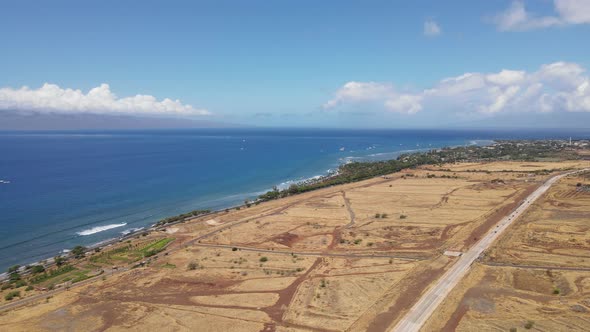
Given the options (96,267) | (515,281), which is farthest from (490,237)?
(96,267)

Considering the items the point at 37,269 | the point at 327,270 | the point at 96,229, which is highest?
the point at 327,270

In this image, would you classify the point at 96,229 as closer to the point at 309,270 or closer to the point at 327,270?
the point at 309,270

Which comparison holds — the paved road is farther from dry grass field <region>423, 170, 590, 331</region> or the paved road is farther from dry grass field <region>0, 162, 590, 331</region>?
dry grass field <region>0, 162, 590, 331</region>

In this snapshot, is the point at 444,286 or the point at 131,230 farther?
the point at 131,230

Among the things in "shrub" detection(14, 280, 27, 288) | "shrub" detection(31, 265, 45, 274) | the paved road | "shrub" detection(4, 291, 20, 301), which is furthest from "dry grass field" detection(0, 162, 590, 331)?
"shrub" detection(14, 280, 27, 288)

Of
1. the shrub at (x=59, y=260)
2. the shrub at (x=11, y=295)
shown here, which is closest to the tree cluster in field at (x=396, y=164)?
the shrub at (x=59, y=260)

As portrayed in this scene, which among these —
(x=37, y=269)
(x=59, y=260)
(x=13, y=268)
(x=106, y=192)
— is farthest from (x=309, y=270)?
(x=106, y=192)

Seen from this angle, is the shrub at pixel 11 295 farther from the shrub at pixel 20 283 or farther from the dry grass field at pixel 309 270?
the dry grass field at pixel 309 270
